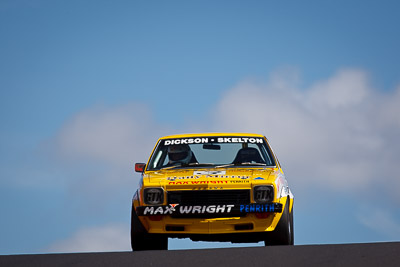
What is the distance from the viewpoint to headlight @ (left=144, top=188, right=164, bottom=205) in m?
8.58

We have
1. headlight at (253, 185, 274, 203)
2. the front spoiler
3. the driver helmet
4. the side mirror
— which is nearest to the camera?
the front spoiler

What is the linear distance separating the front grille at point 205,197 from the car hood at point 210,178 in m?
0.06

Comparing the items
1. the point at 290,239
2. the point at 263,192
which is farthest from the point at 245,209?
the point at 290,239

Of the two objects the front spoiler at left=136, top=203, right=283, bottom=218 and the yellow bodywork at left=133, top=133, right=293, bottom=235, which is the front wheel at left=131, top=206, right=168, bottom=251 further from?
the front spoiler at left=136, top=203, right=283, bottom=218

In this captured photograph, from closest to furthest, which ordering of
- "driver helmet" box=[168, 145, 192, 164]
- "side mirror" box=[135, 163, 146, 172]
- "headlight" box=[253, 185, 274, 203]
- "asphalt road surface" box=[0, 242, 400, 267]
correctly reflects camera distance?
"asphalt road surface" box=[0, 242, 400, 267] → "headlight" box=[253, 185, 274, 203] → "side mirror" box=[135, 163, 146, 172] → "driver helmet" box=[168, 145, 192, 164]

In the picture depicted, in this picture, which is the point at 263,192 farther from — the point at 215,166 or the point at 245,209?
the point at 215,166

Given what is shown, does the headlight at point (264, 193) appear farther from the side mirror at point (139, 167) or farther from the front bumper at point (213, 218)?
the side mirror at point (139, 167)

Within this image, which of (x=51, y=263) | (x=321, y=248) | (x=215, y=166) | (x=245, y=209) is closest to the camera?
(x=51, y=263)

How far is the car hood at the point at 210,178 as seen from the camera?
8.55 m

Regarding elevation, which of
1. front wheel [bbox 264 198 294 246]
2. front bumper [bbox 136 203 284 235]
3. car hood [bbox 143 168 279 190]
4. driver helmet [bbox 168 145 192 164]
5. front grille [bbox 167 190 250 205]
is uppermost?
driver helmet [bbox 168 145 192 164]

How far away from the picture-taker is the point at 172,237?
28.7 feet

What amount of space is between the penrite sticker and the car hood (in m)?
0.23

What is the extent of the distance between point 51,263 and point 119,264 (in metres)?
0.78

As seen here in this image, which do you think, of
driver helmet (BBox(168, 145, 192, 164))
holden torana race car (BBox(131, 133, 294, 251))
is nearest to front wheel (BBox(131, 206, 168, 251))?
holden torana race car (BBox(131, 133, 294, 251))
